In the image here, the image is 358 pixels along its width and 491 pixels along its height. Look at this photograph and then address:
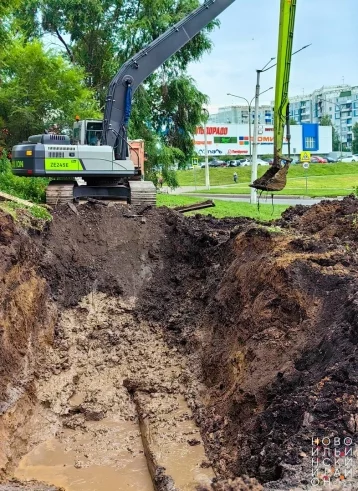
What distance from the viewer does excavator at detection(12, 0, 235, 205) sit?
11.6 m

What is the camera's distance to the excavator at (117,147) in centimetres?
1103

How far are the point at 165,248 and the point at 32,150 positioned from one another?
3.57m

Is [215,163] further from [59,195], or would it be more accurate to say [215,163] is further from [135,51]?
[59,195]

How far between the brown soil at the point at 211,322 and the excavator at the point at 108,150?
1112 millimetres

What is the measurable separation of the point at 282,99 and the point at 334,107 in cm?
12438

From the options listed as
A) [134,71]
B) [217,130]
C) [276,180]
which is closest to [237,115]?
[217,130]

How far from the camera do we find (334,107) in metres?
127

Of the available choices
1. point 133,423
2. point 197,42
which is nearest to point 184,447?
point 133,423

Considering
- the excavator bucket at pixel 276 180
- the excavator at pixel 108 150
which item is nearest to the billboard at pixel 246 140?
the excavator at pixel 108 150

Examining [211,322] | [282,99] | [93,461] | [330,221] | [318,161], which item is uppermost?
[318,161]

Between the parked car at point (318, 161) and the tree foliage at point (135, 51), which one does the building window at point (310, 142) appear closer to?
the parked car at point (318, 161)

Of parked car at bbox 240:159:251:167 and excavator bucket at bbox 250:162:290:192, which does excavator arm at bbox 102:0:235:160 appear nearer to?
excavator bucket at bbox 250:162:290:192

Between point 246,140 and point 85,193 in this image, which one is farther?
point 246,140

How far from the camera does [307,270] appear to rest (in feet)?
22.4
